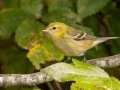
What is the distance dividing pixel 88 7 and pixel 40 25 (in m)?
0.32

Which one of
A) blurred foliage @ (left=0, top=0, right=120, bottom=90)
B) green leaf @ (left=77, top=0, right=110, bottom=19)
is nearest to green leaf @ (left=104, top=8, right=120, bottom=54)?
blurred foliage @ (left=0, top=0, right=120, bottom=90)

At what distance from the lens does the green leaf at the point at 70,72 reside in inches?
39.8

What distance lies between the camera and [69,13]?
219 centimetres

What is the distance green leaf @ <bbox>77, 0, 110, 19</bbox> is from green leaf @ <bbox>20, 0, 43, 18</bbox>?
237 millimetres

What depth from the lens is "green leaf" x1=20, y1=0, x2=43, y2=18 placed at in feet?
6.95

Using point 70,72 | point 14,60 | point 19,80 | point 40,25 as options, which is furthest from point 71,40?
point 70,72

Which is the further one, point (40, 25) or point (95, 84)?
point (40, 25)

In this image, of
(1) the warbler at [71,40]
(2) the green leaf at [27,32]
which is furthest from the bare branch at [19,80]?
(1) the warbler at [71,40]

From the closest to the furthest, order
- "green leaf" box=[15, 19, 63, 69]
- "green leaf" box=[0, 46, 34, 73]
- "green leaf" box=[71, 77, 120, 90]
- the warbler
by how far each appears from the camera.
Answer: "green leaf" box=[71, 77, 120, 90]
"green leaf" box=[15, 19, 63, 69]
"green leaf" box=[0, 46, 34, 73]
the warbler

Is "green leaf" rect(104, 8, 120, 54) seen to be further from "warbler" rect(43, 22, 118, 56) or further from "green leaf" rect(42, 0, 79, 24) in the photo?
"warbler" rect(43, 22, 118, 56)

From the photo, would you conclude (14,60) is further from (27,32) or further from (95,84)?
(95,84)

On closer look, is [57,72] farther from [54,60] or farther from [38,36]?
[38,36]

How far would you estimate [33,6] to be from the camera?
2.18 meters

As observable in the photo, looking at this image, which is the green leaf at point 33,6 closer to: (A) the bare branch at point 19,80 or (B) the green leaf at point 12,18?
(B) the green leaf at point 12,18
